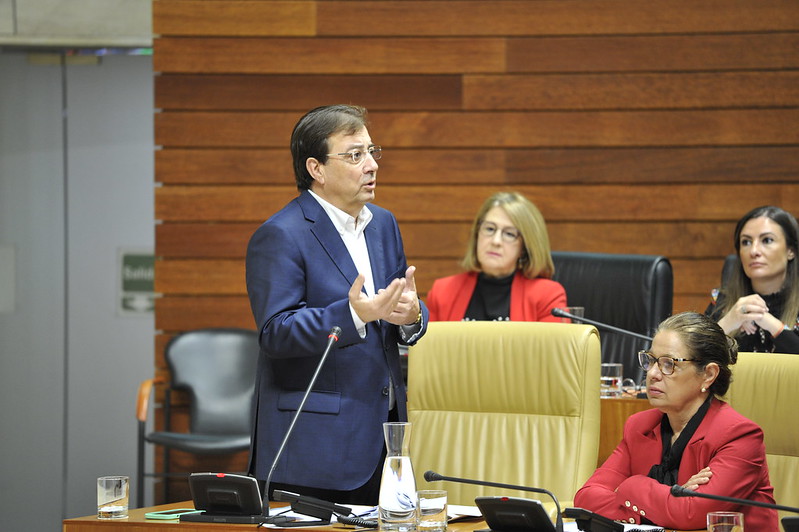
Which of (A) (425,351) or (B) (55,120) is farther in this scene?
(B) (55,120)

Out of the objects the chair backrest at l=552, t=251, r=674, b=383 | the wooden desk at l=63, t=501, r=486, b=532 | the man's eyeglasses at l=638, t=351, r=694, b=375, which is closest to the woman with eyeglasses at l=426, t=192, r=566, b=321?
the chair backrest at l=552, t=251, r=674, b=383

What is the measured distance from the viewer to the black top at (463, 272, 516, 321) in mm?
3877

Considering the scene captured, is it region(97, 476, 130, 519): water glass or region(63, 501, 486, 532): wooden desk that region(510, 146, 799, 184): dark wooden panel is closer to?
region(63, 501, 486, 532): wooden desk

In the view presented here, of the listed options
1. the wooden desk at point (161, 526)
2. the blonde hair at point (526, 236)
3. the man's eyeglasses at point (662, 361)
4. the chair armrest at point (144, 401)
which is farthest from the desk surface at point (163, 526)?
the chair armrest at point (144, 401)

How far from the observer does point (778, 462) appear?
2.38 meters

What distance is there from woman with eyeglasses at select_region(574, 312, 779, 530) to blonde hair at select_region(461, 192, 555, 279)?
1463 mm

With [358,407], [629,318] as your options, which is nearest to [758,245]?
[629,318]

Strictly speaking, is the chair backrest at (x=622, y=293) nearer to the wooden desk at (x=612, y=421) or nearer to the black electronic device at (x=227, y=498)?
the wooden desk at (x=612, y=421)

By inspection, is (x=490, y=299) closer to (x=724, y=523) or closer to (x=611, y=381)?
(x=611, y=381)

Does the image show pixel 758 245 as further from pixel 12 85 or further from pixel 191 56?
pixel 12 85

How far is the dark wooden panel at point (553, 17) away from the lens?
4.63 m

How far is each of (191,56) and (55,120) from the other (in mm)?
1033

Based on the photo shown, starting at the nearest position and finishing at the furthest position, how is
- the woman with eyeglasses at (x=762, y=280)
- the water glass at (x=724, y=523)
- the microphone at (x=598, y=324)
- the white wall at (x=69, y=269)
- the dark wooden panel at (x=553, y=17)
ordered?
the water glass at (x=724, y=523), the microphone at (x=598, y=324), the woman with eyeglasses at (x=762, y=280), the dark wooden panel at (x=553, y=17), the white wall at (x=69, y=269)

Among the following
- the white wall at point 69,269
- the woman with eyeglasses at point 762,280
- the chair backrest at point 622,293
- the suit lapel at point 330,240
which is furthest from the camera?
the white wall at point 69,269
